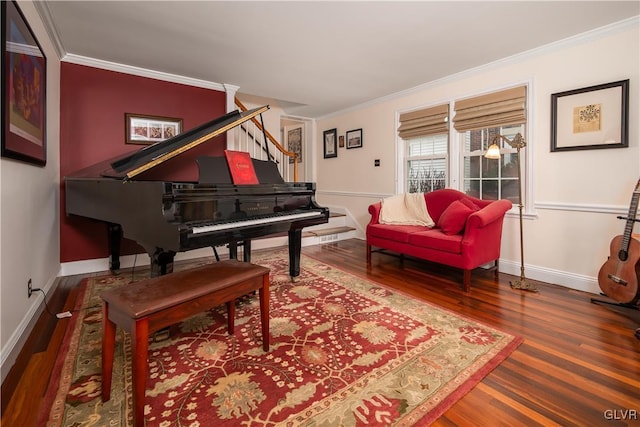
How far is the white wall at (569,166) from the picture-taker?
265cm

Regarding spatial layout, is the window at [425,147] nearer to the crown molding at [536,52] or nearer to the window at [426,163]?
the window at [426,163]

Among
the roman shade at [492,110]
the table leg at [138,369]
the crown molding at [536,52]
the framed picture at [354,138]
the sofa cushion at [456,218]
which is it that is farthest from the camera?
the framed picture at [354,138]

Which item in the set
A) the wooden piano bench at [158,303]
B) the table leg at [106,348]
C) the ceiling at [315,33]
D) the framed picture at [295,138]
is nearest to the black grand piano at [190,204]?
the wooden piano bench at [158,303]

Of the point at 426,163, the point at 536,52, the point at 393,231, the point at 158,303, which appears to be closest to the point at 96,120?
the point at 158,303

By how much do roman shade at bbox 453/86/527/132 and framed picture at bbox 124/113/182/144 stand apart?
364 cm

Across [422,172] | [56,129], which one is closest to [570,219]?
[422,172]

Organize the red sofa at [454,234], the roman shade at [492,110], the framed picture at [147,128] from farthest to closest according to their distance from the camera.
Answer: the framed picture at [147,128]
the roman shade at [492,110]
the red sofa at [454,234]

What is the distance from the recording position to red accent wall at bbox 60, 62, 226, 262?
11.0ft

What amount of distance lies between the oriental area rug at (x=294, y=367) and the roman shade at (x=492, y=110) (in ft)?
7.70

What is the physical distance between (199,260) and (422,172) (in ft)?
11.2

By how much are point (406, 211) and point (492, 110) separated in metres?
1.53

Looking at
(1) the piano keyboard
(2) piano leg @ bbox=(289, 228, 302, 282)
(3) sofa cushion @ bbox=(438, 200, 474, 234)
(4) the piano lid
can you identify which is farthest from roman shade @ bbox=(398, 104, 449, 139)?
(4) the piano lid

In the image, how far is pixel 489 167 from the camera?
3.72 m

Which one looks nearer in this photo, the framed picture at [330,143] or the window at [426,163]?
the window at [426,163]
